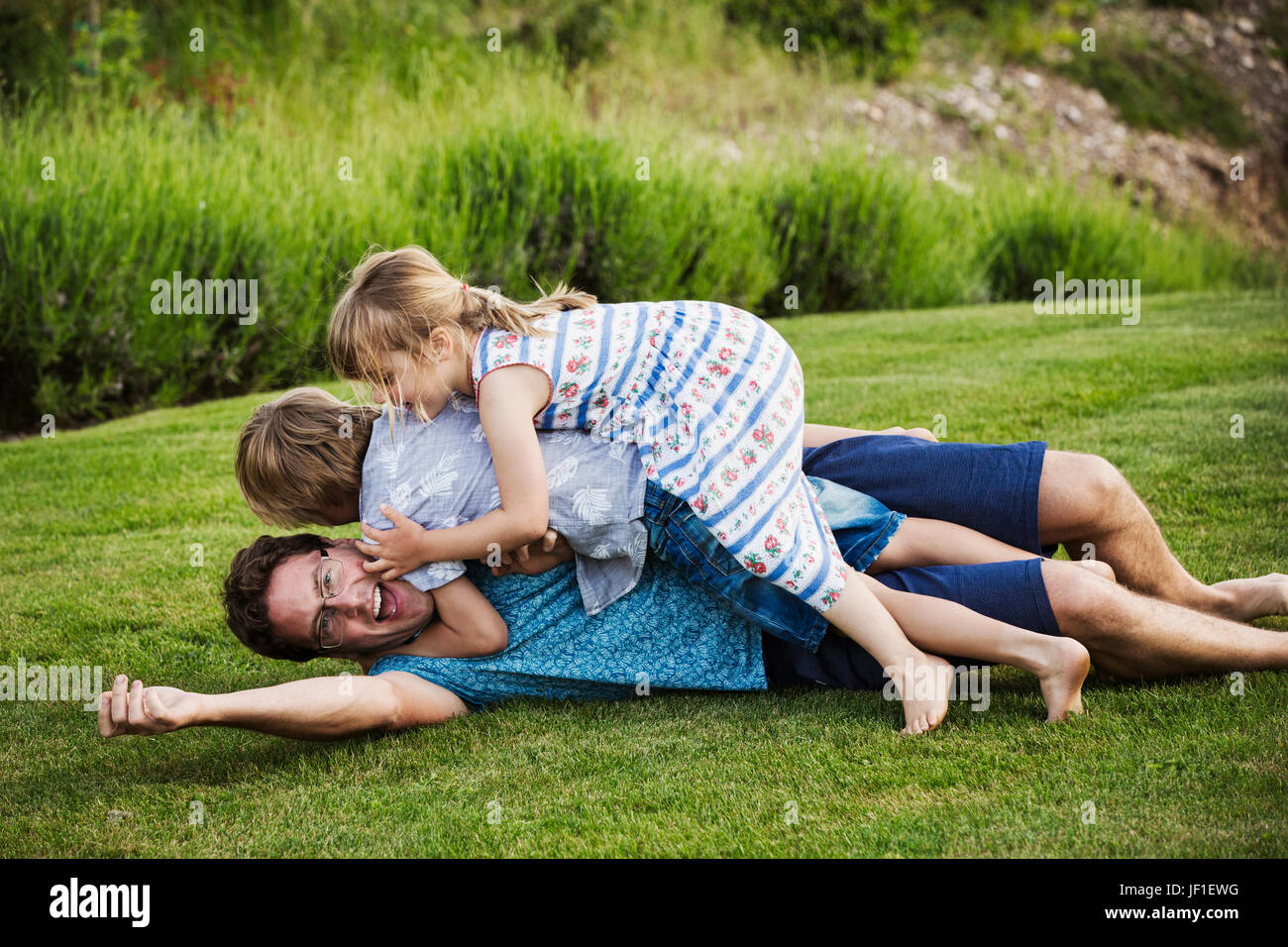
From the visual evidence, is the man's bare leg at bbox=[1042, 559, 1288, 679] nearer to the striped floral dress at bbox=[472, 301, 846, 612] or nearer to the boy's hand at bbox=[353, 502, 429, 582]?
the striped floral dress at bbox=[472, 301, 846, 612]

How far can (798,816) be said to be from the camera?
2.52 meters

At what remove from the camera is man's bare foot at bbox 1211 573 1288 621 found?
3.31 m

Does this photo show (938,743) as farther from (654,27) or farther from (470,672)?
(654,27)

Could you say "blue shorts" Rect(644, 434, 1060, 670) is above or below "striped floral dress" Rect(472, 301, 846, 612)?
below

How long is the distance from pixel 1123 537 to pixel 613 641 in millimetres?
1495

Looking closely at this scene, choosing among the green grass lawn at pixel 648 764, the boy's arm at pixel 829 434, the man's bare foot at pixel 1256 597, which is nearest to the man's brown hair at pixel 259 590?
the green grass lawn at pixel 648 764

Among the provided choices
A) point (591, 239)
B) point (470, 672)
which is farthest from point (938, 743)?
point (591, 239)

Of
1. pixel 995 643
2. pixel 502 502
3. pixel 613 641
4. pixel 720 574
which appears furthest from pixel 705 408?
pixel 995 643

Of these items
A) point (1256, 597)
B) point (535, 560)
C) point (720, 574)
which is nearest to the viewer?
point (720, 574)

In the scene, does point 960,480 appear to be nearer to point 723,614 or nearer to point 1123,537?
point 1123,537

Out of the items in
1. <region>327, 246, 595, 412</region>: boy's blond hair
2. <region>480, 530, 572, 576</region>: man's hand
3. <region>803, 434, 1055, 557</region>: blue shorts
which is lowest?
<region>480, 530, 572, 576</region>: man's hand

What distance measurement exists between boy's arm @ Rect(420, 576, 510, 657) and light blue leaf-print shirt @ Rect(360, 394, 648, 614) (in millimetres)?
66

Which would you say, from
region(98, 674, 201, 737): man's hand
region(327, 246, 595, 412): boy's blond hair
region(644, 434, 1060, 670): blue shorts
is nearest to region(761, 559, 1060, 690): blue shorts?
region(644, 434, 1060, 670): blue shorts

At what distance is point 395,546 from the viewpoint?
2.97 meters
